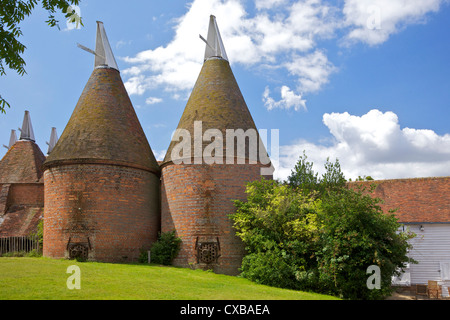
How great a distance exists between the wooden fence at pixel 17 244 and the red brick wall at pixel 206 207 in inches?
321

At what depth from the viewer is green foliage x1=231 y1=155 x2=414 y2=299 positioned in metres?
15.4

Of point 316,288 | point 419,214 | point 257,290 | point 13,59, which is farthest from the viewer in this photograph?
point 419,214

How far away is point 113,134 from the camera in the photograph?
67.4 feet

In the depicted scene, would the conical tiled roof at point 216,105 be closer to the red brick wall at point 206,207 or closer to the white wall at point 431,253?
the red brick wall at point 206,207

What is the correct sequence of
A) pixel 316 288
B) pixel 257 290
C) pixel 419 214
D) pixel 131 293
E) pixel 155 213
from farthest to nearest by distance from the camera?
1. pixel 419 214
2. pixel 155 213
3. pixel 316 288
4. pixel 257 290
5. pixel 131 293

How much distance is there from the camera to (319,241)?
16.5m

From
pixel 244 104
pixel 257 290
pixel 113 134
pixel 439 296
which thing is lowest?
pixel 439 296

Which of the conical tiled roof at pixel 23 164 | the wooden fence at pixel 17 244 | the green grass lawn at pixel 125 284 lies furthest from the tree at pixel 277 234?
the conical tiled roof at pixel 23 164

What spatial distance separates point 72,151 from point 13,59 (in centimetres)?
1009

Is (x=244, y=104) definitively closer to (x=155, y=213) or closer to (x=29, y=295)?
(x=155, y=213)

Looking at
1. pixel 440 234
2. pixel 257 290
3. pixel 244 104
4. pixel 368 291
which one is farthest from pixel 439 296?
pixel 244 104

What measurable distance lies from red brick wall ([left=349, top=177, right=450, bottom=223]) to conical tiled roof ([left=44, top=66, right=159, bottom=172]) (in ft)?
42.5

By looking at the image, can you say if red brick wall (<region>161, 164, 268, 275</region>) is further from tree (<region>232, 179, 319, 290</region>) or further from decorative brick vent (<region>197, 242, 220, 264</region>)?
tree (<region>232, 179, 319, 290</region>)

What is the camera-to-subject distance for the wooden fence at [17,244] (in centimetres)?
2302
